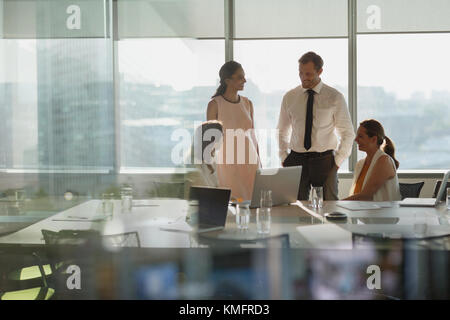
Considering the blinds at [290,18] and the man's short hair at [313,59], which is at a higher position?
the blinds at [290,18]

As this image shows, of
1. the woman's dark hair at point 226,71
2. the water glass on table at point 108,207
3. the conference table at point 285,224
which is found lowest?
the conference table at point 285,224

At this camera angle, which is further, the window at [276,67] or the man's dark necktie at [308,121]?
the window at [276,67]

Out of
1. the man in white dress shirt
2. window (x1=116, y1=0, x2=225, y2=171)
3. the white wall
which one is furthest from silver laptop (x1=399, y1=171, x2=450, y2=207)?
window (x1=116, y1=0, x2=225, y2=171)

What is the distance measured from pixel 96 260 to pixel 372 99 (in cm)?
428

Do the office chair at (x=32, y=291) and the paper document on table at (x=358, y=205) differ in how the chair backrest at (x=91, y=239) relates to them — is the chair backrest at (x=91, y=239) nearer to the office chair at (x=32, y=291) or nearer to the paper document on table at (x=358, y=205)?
the office chair at (x=32, y=291)

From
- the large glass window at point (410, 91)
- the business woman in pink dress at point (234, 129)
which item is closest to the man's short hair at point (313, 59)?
the business woman in pink dress at point (234, 129)

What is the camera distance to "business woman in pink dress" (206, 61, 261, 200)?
3.71 m

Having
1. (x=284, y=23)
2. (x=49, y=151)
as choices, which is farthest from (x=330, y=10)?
(x=49, y=151)

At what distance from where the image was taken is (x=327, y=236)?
224cm

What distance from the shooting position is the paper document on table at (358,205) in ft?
9.94

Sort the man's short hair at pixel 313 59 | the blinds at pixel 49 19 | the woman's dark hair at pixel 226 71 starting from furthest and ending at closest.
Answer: the man's short hair at pixel 313 59 → the woman's dark hair at pixel 226 71 → the blinds at pixel 49 19

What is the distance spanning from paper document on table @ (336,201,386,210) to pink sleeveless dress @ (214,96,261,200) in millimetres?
786

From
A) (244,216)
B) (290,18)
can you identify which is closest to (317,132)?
(244,216)
